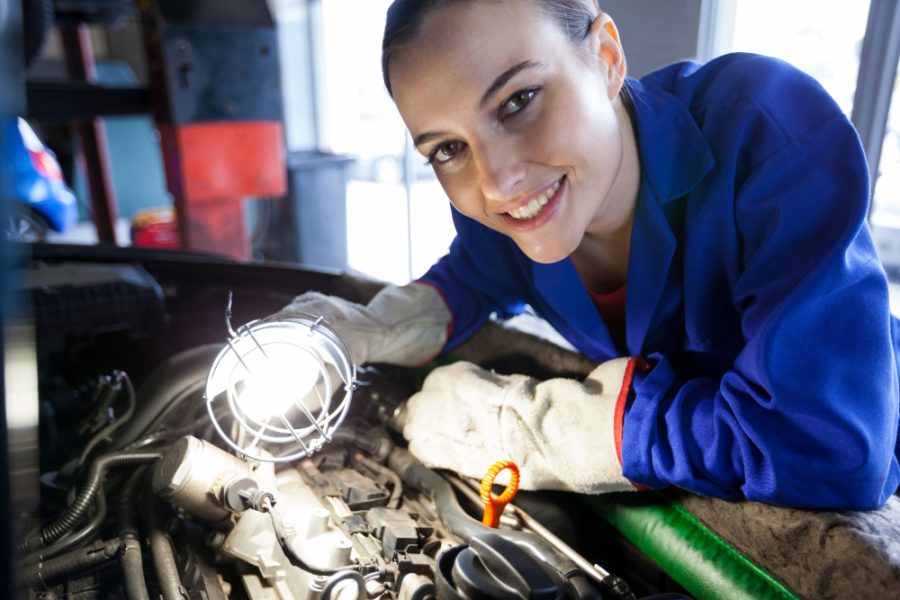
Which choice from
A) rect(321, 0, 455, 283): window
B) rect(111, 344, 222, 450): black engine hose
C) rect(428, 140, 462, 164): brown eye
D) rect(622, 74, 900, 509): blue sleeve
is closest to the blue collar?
rect(622, 74, 900, 509): blue sleeve

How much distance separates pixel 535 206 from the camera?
1.02 metres

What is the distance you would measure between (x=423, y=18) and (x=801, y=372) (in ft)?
2.35

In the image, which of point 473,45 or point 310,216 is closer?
point 473,45

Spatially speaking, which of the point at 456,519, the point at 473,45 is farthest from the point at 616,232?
the point at 456,519

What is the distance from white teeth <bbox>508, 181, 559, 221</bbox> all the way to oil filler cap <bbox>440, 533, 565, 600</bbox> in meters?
0.49

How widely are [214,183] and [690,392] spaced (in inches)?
118

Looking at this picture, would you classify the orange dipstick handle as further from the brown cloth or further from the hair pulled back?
the hair pulled back

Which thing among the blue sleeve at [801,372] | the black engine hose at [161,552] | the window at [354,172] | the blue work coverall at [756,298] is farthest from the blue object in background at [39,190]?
the blue sleeve at [801,372]

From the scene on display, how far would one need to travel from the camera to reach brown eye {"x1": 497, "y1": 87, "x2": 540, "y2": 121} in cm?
94

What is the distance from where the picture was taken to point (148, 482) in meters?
1.09

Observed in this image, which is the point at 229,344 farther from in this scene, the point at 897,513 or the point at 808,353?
the point at 897,513

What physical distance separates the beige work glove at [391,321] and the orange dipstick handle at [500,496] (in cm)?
42

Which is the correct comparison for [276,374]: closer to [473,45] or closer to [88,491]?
[88,491]

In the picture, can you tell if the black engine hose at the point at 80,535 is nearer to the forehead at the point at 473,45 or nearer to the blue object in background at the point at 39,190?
the forehead at the point at 473,45
